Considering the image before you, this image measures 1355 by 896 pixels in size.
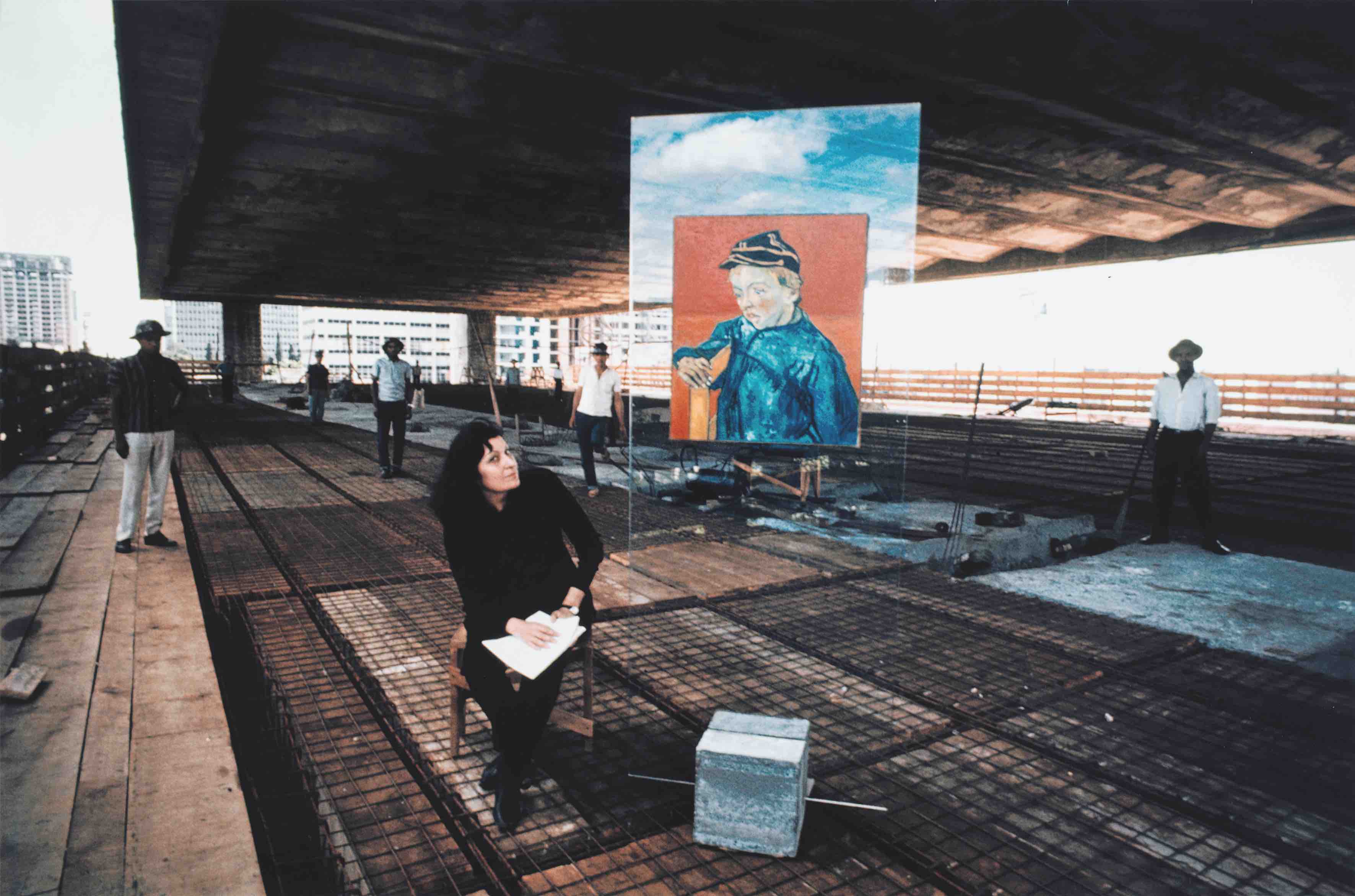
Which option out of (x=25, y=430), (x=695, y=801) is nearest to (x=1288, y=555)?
(x=695, y=801)

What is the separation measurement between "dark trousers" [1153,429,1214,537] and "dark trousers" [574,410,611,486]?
19.6 ft

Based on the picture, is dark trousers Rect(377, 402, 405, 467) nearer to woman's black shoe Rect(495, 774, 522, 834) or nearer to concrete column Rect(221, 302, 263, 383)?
woman's black shoe Rect(495, 774, 522, 834)

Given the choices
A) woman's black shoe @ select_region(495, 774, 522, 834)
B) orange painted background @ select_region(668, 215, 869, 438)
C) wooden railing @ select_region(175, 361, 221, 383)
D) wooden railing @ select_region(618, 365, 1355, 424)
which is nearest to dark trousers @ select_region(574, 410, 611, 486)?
orange painted background @ select_region(668, 215, 869, 438)

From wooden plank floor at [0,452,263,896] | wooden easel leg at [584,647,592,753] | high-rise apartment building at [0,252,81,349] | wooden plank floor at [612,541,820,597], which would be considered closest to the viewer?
wooden plank floor at [0,452,263,896]

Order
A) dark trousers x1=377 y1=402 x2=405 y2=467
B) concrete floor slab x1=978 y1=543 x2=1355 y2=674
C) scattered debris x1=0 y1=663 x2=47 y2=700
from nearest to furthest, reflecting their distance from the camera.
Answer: scattered debris x1=0 y1=663 x2=47 y2=700 → concrete floor slab x1=978 y1=543 x2=1355 y2=674 → dark trousers x1=377 y1=402 x2=405 y2=467

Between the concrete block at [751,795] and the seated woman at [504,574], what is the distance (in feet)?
2.27

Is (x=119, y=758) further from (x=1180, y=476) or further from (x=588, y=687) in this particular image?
(x=1180, y=476)

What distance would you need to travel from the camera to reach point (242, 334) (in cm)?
4103

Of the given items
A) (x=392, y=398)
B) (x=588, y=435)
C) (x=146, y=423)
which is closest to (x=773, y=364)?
(x=588, y=435)

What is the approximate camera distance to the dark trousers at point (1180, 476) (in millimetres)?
7324

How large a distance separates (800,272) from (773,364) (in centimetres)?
62

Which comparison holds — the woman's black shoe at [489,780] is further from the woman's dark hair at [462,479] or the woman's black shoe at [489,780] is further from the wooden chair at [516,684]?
the woman's dark hair at [462,479]

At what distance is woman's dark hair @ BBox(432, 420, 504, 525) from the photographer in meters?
3.03

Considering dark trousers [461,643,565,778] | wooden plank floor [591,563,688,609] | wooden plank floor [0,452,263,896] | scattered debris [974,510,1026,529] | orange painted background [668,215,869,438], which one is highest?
orange painted background [668,215,869,438]
